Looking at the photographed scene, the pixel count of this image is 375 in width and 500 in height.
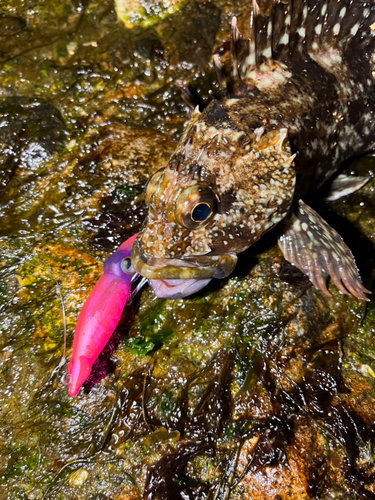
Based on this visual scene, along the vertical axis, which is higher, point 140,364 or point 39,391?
point 140,364

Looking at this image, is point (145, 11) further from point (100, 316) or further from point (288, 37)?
point (100, 316)

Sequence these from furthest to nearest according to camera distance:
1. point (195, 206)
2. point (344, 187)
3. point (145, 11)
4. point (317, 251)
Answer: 1. point (145, 11)
2. point (344, 187)
3. point (317, 251)
4. point (195, 206)

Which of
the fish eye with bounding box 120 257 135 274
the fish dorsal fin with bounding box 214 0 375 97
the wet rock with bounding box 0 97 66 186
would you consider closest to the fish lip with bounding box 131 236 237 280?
the fish eye with bounding box 120 257 135 274

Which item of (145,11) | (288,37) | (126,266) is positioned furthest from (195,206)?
(145,11)

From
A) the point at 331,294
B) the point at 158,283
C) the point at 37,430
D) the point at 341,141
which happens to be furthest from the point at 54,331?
the point at 341,141

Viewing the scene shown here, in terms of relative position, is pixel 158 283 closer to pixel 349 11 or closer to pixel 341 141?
pixel 341 141

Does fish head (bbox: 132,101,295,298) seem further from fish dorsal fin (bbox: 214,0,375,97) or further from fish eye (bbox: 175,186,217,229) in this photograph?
fish dorsal fin (bbox: 214,0,375,97)
